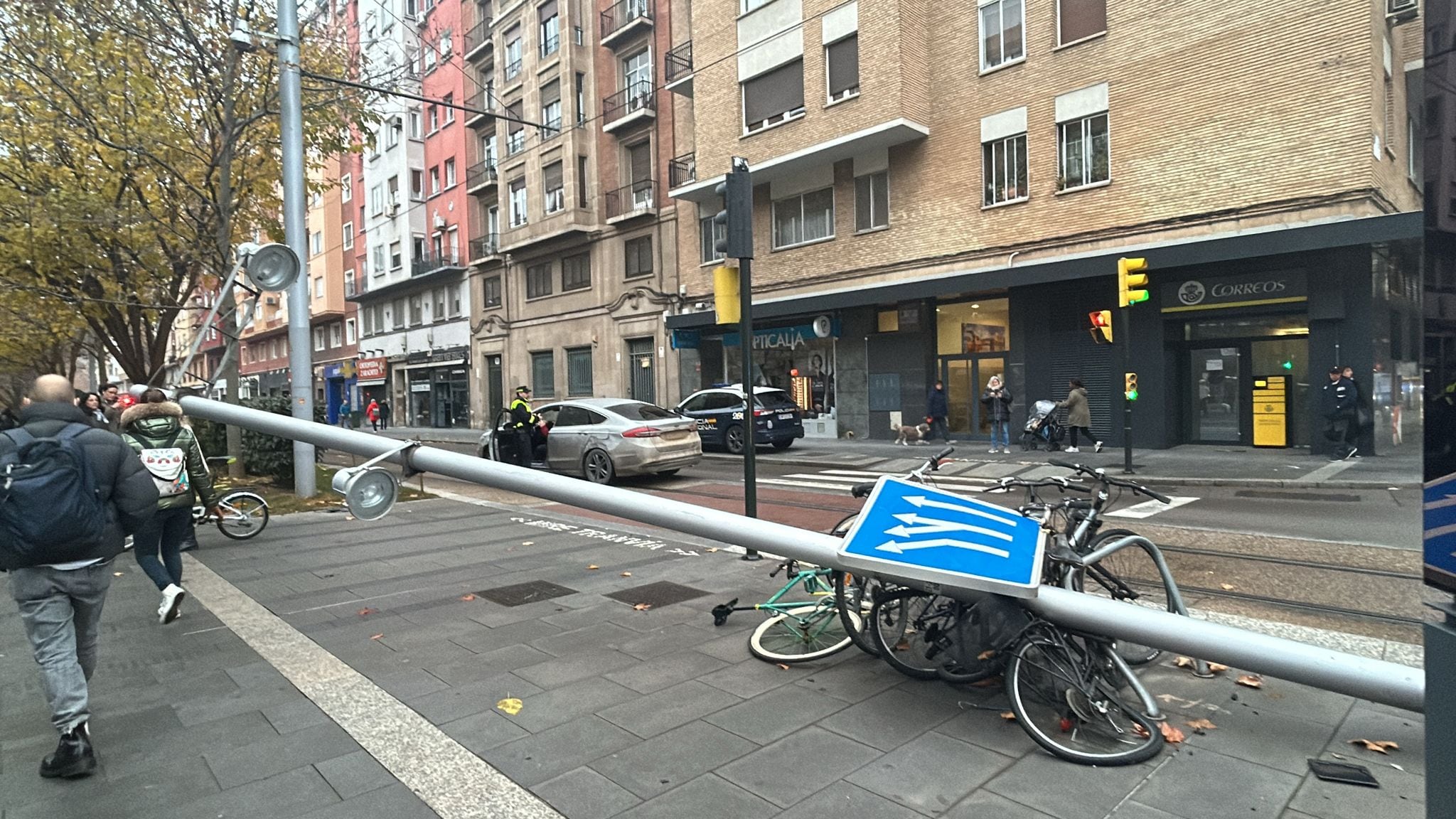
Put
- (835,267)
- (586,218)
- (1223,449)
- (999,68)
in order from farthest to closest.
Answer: (586,218) < (835,267) < (999,68) < (1223,449)

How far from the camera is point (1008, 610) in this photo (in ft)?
11.4

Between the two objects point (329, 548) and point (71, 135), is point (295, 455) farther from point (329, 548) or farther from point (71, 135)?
point (71, 135)

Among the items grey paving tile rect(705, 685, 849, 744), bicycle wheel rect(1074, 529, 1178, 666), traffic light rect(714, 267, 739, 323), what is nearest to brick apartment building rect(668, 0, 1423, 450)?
traffic light rect(714, 267, 739, 323)

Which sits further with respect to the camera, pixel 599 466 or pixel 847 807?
pixel 599 466

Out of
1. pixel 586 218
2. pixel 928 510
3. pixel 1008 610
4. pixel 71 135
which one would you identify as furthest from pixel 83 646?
pixel 586 218

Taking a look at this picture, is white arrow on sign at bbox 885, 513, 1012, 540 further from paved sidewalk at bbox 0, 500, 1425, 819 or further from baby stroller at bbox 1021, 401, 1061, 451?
baby stroller at bbox 1021, 401, 1061, 451

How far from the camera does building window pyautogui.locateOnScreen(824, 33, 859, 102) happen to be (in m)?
20.6

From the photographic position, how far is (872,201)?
21.2 metres

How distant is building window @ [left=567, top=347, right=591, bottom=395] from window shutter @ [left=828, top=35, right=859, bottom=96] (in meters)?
14.1

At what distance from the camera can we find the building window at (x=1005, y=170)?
730 inches

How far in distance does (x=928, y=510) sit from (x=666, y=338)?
78.9 feet

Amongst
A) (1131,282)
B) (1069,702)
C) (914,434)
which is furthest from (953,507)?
(914,434)

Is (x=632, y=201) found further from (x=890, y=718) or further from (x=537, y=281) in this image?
(x=890, y=718)

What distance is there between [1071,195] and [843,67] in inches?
278
